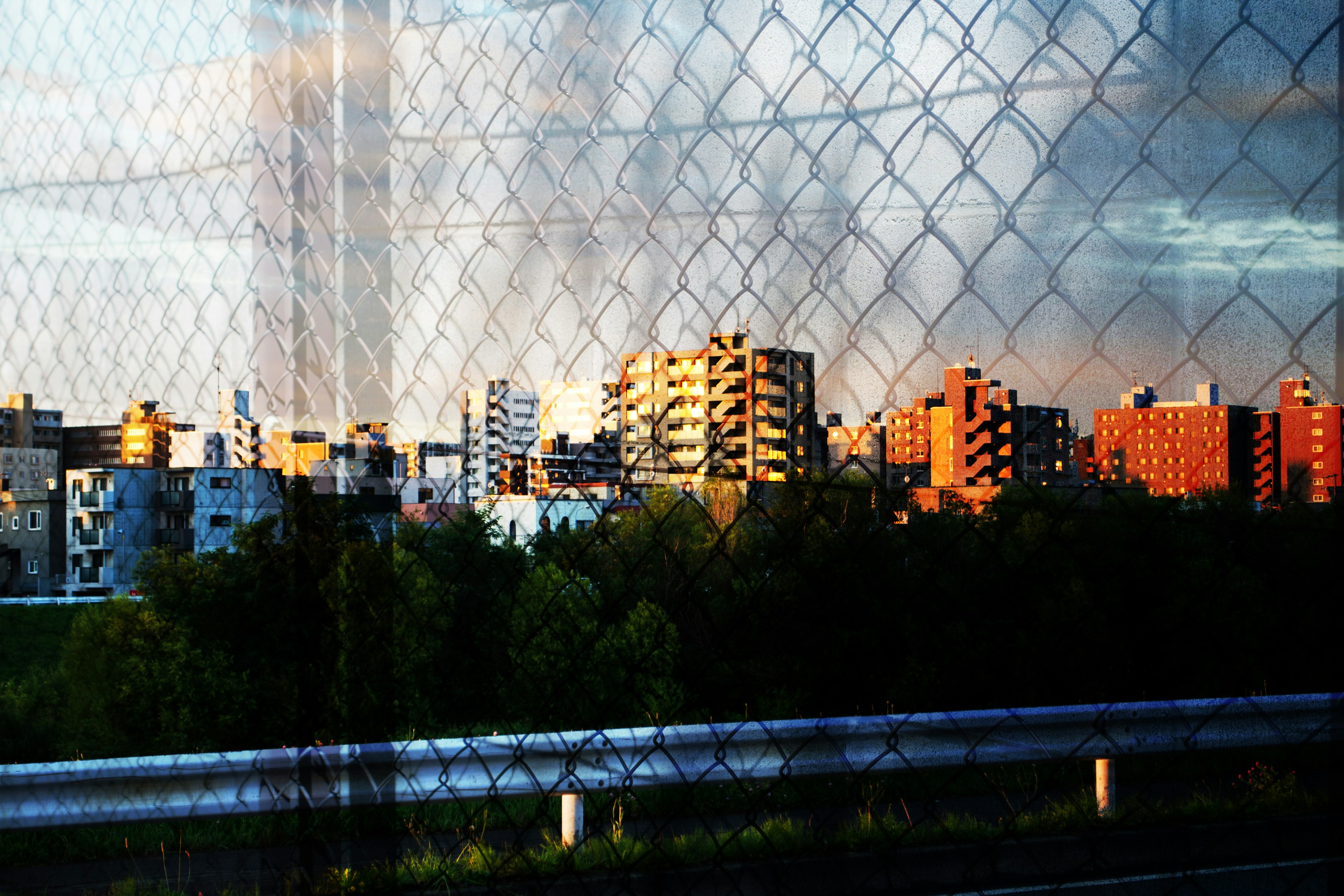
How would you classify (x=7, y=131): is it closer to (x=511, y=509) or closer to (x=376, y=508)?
(x=376, y=508)

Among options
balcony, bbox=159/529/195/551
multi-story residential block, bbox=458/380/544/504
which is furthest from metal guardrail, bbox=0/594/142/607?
multi-story residential block, bbox=458/380/544/504

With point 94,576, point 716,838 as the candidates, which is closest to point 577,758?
point 716,838

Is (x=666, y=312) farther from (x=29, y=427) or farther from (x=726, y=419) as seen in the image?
(x=29, y=427)

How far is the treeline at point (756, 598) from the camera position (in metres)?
1.74

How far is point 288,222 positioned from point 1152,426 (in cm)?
199

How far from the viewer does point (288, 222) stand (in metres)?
2.37

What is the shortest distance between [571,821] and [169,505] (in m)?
1.59

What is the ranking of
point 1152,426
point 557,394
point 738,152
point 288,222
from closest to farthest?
point 1152,426 < point 738,152 < point 557,394 < point 288,222

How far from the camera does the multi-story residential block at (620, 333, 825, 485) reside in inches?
64.7

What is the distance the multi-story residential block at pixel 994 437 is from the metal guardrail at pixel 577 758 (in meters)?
0.48

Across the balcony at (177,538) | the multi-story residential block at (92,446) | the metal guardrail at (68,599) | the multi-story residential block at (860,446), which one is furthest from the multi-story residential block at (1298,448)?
the metal guardrail at (68,599)

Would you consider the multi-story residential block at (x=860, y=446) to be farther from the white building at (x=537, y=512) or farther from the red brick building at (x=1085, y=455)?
the white building at (x=537, y=512)

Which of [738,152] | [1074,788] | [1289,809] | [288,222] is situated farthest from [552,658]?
[738,152]

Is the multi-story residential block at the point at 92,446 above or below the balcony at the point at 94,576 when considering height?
above
